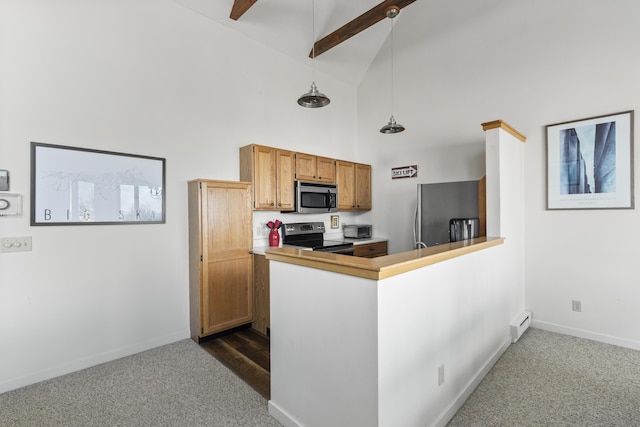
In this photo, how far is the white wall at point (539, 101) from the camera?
3002 mm

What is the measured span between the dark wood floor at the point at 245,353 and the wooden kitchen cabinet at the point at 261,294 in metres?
0.10

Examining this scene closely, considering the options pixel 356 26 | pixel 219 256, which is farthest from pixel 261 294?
pixel 356 26

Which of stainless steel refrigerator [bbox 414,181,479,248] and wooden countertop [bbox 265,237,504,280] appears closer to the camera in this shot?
wooden countertop [bbox 265,237,504,280]

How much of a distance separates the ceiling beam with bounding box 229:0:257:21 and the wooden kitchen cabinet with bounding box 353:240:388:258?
3.21 meters

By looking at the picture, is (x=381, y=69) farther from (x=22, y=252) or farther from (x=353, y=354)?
(x=22, y=252)

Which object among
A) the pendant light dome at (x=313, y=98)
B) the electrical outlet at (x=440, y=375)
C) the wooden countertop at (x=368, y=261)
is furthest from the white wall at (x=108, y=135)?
the electrical outlet at (x=440, y=375)

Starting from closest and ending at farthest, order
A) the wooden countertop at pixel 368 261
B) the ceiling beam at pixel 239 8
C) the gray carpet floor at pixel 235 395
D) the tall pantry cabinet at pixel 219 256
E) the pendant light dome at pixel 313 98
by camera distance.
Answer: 1. the wooden countertop at pixel 368 261
2. the gray carpet floor at pixel 235 395
3. the pendant light dome at pixel 313 98
4. the tall pantry cabinet at pixel 219 256
5. the ceiling beam at pixel 239 8

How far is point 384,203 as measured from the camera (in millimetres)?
5004

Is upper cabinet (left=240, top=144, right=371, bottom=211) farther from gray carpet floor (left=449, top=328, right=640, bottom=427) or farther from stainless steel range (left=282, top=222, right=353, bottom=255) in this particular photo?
gray carpet floor (left=449, top=328, right=640, bottom=427)

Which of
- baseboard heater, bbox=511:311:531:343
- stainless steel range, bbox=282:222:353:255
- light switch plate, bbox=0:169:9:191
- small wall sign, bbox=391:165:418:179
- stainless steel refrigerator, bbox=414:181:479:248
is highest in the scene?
small wall sign, bbox=391:165:418:179

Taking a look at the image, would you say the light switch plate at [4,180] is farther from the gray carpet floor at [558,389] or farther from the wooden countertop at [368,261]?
the gray carpet floor at [558,389]

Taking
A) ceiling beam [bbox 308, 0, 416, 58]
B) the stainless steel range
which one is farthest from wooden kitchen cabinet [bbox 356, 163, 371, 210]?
ceiling beam [bbox 308, 0, 416, 58]

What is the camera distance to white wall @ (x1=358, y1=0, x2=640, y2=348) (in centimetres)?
300

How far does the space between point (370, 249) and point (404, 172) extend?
1.30 meters
